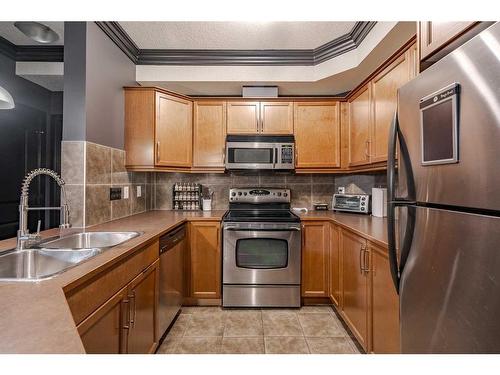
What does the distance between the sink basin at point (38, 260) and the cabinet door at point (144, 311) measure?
0.32 metres

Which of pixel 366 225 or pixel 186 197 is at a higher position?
pixel 186 197

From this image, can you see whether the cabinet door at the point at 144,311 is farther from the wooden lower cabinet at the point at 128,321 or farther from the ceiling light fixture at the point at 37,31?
the ceiling light fixture at the point at 37,31

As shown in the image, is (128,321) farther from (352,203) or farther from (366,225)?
(352,203)

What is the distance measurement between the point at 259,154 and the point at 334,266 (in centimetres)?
138

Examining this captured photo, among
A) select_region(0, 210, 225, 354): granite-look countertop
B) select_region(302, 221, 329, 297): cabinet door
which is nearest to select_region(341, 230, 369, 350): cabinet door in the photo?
select_region(302, 221, 329, 297): cabinet door

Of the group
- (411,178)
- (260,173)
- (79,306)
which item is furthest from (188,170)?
(411,178)

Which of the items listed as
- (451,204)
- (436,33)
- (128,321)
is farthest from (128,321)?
(436,33)

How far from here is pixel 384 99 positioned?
2.00 metres

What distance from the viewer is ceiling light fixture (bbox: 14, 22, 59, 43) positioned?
1950 mm

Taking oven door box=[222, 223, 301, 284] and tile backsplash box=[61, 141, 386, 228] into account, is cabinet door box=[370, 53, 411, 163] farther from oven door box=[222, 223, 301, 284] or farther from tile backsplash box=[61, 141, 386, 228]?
oven door box=[222, 223, 301, 284]

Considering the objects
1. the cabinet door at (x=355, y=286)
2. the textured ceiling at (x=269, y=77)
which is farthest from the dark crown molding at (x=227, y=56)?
the cabinet door at (x=355, y=286)

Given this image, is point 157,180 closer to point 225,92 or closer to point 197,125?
point 197,125

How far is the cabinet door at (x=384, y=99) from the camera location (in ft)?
5.73
